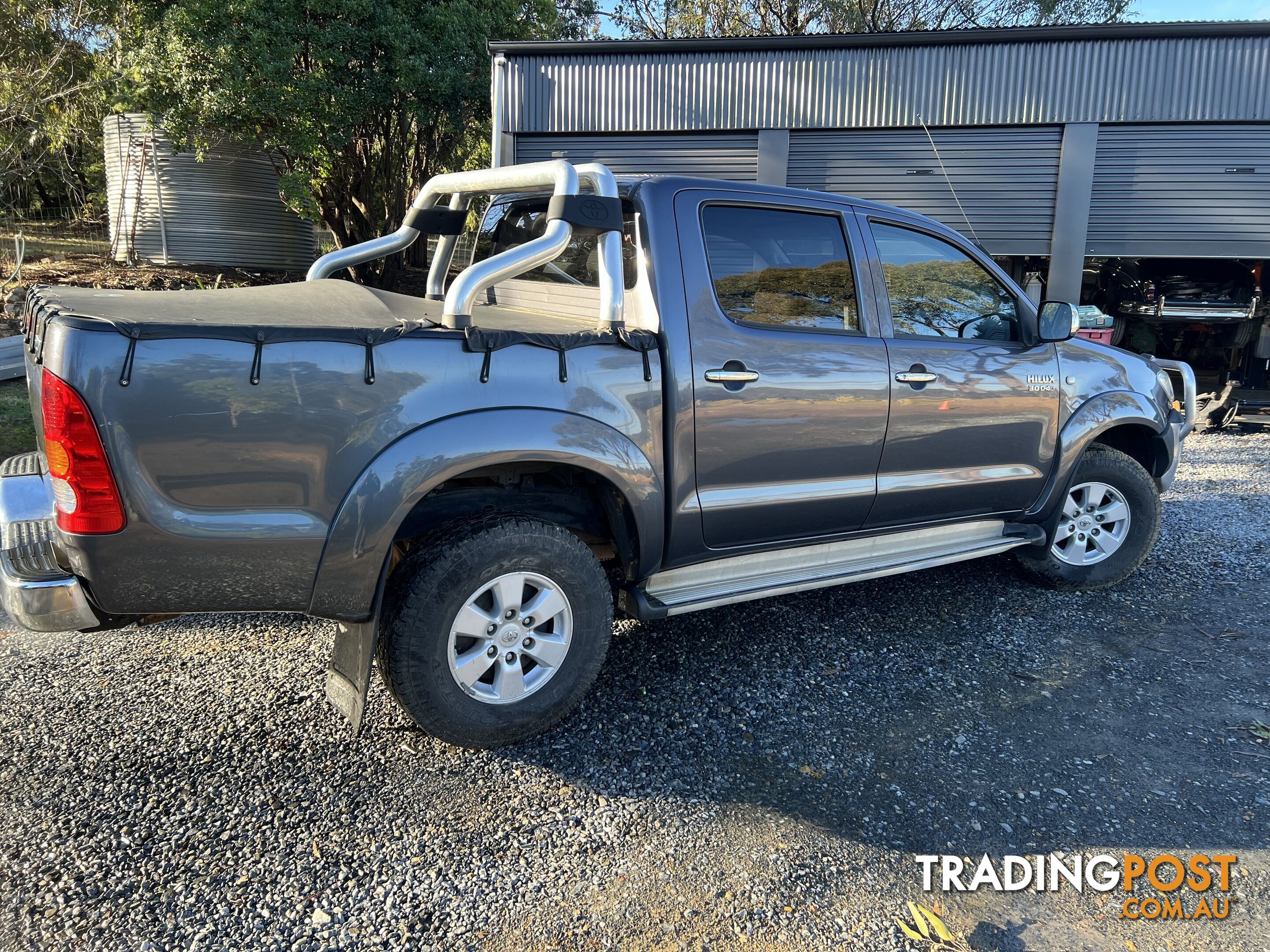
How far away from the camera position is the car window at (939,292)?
4012mm

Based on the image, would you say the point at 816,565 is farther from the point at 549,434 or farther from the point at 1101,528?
the point at 1101,528

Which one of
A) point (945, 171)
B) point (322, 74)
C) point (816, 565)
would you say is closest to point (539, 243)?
point (816, 565)

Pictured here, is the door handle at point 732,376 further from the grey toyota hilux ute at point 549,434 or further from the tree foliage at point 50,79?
the tree foliage at point 50,79

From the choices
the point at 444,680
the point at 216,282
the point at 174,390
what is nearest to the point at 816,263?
the point at 444,680

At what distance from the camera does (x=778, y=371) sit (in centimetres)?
350

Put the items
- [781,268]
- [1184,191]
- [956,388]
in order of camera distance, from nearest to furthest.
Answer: [781,268] → [956,388] → [1184,191]

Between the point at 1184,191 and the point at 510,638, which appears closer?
the point at 510,638

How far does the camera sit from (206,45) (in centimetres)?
1191

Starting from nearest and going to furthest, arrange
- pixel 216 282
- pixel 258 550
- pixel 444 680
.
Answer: pixel 258 550 < pixel 444 680 < pixel 216 282

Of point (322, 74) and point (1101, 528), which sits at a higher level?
point (322, 74)

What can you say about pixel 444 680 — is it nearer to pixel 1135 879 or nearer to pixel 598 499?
pixel 598 499

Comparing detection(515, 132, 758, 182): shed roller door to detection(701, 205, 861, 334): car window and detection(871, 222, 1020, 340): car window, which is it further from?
detection(701, 205, 861, 334): car window

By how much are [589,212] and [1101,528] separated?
332 centimetres

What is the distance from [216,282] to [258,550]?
11714 mm
